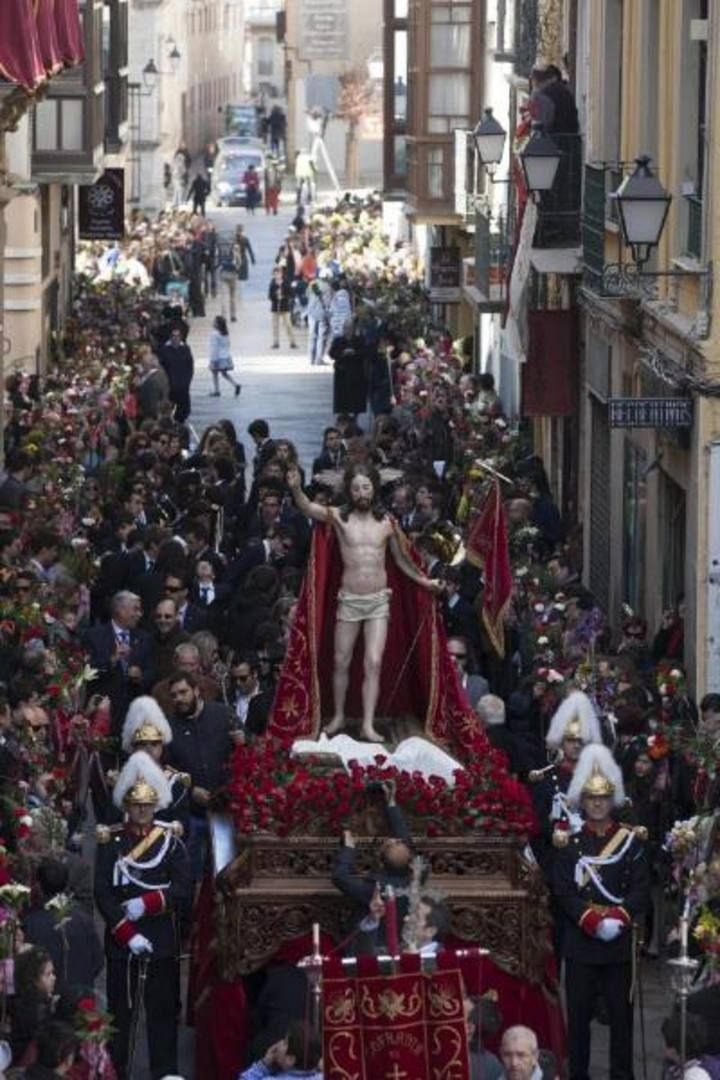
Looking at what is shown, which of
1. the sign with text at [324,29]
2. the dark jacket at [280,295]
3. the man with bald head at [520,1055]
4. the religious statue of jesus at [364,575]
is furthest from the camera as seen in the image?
the sign with text at [324,29]


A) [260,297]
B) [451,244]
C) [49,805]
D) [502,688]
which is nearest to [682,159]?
[502,688]

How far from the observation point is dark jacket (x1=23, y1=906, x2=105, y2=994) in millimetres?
16547

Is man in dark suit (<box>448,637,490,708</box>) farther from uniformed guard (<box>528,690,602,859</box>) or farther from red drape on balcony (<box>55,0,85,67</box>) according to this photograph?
red drape on balcony (<box>55,0,85,67</box>)

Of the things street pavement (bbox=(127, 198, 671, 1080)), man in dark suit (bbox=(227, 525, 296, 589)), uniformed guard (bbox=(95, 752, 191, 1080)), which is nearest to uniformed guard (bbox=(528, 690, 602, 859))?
uniformed guard (bbox=(95, 752, 191, 1080))

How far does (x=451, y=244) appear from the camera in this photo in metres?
50.4

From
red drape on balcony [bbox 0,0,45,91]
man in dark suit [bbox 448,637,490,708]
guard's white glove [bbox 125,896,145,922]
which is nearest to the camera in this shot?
guard's white glove [bbox 125,896,145,922]

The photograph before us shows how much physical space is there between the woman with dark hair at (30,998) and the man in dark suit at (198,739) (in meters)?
4.89

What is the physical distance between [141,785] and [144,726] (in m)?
1.25

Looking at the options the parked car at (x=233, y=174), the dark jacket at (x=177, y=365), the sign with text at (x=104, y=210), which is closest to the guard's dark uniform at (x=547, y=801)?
the dark jacket at (x=177, y=365)

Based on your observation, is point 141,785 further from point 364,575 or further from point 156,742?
point 364,575

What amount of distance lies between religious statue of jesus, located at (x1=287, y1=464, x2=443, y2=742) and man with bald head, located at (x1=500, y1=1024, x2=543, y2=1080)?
5087mm

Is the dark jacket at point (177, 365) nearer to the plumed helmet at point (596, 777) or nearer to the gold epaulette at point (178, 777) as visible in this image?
the gold epaulette at point (178, 777)

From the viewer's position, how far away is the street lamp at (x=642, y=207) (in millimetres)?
22766

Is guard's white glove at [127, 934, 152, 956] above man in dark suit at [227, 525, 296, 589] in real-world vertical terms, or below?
below
